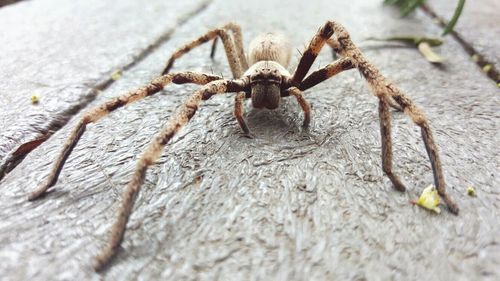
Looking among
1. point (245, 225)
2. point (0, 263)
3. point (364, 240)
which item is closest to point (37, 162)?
point (0, 263)

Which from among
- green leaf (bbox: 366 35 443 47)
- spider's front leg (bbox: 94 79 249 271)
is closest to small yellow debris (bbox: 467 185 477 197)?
spider's front leg (bbox: 94 79 249 271)

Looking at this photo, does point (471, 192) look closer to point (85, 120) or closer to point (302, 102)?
point (302, 102)

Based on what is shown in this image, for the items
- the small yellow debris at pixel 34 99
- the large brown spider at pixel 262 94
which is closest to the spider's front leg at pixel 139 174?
the large brown spider at pixel 262 94

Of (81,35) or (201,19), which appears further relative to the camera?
(201,19)

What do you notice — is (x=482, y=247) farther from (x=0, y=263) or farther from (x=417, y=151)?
(x=0, y=263)

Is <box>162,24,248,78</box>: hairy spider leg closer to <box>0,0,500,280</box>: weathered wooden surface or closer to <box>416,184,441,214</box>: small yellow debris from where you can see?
<box>0,0,500,280</box>: weathered wooden surface
